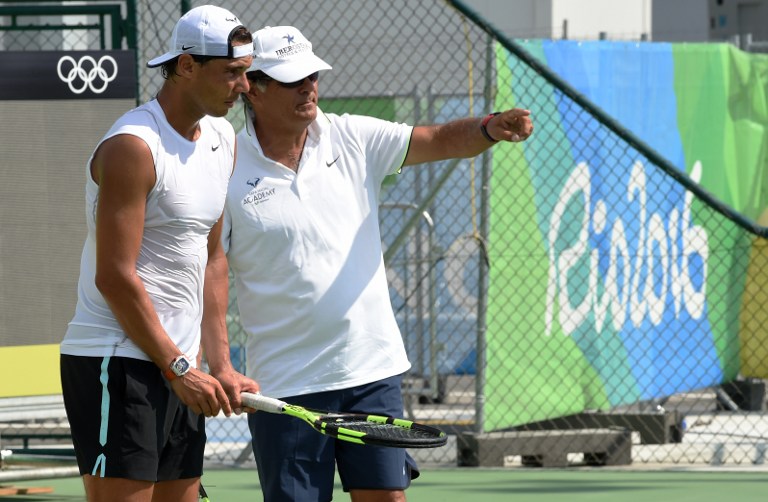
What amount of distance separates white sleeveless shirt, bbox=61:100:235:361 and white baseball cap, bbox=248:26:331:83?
621 mm

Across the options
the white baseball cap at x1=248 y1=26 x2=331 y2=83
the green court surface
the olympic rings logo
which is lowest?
the green court surface

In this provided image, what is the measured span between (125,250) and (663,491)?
14.3 feet

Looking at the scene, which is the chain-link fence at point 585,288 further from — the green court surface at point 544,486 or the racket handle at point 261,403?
the racket handle at point 261,403

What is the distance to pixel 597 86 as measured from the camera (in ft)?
31.2

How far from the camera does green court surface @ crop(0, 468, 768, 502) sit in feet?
24.3

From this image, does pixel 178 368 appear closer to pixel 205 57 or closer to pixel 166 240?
pixel 166 240

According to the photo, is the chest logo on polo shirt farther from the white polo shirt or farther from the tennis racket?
the tennis racket

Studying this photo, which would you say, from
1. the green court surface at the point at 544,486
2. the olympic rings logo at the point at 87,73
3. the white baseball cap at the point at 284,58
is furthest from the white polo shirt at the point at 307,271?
the olympic rings logo at the point at 87,73

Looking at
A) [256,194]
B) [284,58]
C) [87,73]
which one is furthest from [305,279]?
[87,73]

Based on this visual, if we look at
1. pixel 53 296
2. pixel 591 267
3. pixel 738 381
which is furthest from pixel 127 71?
pixel 738 381

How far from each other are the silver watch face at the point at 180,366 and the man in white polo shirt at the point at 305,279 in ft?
2.52

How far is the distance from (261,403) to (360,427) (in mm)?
308

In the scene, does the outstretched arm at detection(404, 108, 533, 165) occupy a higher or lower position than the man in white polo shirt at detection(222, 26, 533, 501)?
higher

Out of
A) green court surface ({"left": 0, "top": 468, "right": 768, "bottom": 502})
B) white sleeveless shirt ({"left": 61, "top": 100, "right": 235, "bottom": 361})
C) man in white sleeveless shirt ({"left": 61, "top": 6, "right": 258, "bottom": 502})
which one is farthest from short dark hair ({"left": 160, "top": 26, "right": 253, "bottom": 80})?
green court surface ({"left": 0, "top": 468, "right": 768, "bottom": 502})
